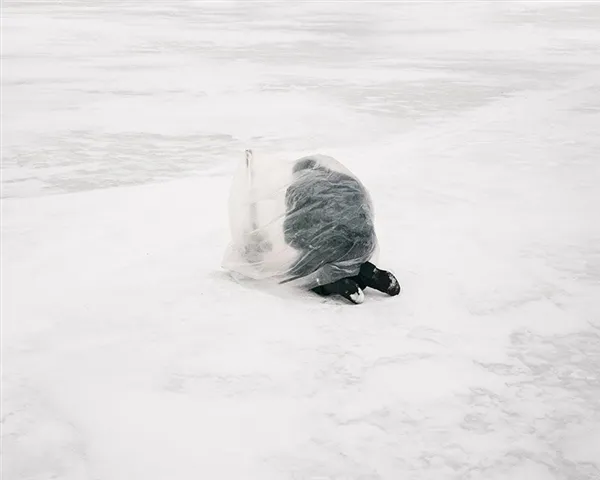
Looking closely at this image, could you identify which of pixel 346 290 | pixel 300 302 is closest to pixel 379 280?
pixel 346 290

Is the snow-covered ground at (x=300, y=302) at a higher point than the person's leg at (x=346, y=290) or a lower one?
lower

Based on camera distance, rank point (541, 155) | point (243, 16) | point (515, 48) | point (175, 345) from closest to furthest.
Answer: point (175, 345), point (541, 155), point (515, 48), point (243, 16)

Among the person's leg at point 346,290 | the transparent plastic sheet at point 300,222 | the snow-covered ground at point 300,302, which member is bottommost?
the snow-covered ground at point 300,302

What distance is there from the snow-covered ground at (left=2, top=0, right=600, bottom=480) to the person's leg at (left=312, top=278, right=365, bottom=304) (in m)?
0.04

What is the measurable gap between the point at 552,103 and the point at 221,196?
332 cm

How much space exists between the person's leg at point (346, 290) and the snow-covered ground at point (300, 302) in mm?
44

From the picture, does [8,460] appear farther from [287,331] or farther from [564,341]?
[564,341]

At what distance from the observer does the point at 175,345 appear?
7.54 feet

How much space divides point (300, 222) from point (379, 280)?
0.32 m

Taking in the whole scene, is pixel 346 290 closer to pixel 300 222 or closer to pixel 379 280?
pixel 379 280

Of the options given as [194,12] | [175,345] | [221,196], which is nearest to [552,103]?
[221,196]

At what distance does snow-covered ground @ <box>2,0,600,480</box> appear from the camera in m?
1.82

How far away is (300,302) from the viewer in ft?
8.50

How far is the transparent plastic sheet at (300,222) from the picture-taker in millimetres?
2607
